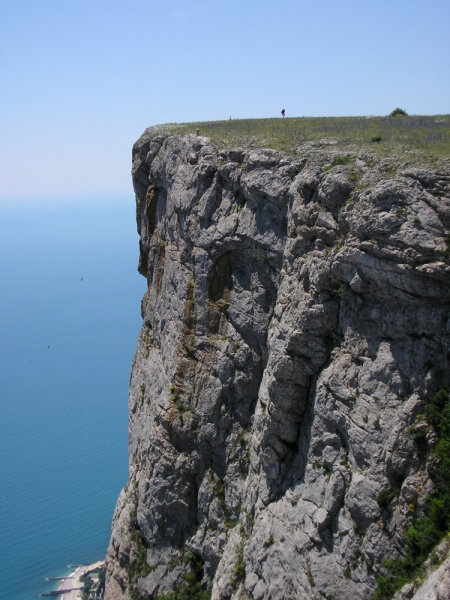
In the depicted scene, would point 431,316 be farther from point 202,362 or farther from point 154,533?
point 154,533

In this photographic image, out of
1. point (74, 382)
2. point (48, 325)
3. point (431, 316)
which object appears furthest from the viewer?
point (48, 325)

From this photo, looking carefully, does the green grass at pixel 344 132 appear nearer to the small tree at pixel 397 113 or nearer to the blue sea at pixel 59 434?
the small tree at pixel 397 113

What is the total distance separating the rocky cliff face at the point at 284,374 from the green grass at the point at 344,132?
1.14 metres

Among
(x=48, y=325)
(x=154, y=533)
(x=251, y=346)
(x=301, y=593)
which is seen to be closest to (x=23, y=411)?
(x=48, y=325)

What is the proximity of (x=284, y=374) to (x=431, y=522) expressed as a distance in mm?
7240

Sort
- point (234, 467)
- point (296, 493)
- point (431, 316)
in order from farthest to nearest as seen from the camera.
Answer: point (234, 467)
point (296, 493)
point (431, 316)

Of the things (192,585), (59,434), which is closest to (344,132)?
(192,585)

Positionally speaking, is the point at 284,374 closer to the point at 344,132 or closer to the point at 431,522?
the point at 431,522

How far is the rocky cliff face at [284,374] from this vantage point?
1762 centimetres

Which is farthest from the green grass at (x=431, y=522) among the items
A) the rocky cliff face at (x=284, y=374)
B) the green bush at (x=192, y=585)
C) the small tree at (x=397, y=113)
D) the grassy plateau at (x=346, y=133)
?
the small tree at (x=397, y=113)

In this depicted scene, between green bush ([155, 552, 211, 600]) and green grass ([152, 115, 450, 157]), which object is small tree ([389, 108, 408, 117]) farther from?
green bush ([155, 552, 211, 600])

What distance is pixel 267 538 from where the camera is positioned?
2131cm

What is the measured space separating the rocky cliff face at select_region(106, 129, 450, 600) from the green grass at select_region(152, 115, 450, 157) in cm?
114

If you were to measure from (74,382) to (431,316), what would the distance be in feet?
270
